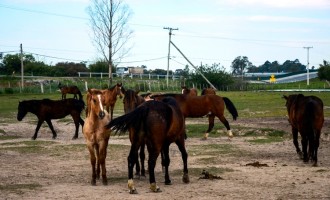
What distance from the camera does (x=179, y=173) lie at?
1333 centimetres

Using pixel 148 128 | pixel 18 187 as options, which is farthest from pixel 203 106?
pixel 18 187

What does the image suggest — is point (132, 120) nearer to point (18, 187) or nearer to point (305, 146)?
point (18, 187)

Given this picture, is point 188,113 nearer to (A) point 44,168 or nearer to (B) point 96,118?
(A) point 44,168

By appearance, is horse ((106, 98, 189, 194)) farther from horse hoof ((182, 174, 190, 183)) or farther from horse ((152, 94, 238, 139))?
horse ((152, 94, 238, 139))

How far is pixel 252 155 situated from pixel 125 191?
254 inches

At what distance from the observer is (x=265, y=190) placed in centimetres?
1100

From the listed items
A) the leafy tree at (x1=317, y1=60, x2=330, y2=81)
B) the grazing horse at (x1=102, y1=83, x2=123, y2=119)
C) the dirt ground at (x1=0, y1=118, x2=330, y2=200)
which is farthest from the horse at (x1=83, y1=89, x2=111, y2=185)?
the leafy tree at (x1=317, y1=60, x2=330, y2=81)

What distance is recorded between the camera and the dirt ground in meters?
10.7

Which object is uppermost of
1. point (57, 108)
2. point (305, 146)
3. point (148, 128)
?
point (148, 128)

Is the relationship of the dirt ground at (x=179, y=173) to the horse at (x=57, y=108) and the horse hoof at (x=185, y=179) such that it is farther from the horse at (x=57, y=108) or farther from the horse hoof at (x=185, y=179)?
the horse at (x=57, y=108)

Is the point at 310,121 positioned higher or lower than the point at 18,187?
higher

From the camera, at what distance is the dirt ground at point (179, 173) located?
1073 cm

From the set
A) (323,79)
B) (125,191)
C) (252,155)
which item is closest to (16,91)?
(252,155)

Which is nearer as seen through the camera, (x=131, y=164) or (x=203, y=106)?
(x=131, y=164)
